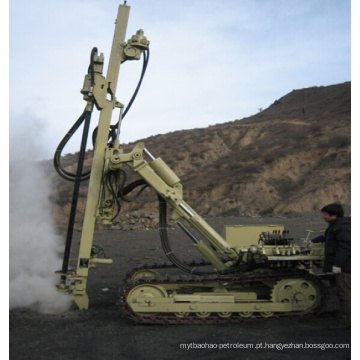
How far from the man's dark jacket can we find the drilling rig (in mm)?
537

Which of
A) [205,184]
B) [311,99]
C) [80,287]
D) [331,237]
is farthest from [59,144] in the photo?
[311,99]

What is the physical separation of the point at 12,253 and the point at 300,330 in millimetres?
5787

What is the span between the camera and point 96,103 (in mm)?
7434

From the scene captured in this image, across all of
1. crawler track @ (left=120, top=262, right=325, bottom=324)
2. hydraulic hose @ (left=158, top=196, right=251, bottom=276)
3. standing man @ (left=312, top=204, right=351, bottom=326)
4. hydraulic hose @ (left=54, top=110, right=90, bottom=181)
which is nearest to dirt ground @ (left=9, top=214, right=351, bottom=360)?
crawler track @ (left=120, top=262, right=325, bottom=324)

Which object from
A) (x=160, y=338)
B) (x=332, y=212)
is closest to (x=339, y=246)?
(x=332, y=212)

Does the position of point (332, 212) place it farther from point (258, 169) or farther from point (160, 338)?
point (258, 169)

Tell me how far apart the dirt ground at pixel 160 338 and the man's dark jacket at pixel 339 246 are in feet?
3.11

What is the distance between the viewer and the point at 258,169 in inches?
1220

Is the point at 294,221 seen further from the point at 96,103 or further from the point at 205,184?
the point at 96,103

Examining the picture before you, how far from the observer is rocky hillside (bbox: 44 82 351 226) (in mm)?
26562

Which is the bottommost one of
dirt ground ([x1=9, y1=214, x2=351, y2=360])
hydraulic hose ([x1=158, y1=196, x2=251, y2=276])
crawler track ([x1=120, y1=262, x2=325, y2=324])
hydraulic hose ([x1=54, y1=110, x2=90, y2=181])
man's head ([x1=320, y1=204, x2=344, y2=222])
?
dirt ground ([x1=9, y1=214, x2=351, y2=360])

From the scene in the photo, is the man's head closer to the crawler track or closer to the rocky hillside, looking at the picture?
the crawler track

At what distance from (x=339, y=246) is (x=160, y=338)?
2.98 meters

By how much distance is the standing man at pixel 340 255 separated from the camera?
648cm
